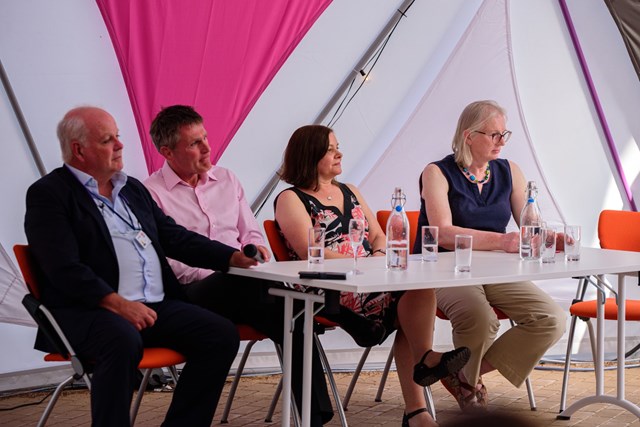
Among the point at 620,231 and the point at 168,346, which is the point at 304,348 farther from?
the point at 620,231

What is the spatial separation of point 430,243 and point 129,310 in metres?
1.06

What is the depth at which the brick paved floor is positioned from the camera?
3.92m

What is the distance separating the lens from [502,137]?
3.94 metres

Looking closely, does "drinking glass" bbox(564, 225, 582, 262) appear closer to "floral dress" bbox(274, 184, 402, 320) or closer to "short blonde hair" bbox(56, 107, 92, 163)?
"floral dress" bbox(274, 184, 402, 320)

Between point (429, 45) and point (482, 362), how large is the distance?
2.24 metres

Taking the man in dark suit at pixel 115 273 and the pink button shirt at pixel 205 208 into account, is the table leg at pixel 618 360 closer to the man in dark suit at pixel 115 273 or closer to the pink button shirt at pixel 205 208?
the pink button shirt at pixel 205 208

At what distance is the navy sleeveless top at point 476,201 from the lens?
3869 millimetres

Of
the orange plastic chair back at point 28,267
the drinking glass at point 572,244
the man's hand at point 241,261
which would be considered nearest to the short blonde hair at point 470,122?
the drinking glass at point 572,244

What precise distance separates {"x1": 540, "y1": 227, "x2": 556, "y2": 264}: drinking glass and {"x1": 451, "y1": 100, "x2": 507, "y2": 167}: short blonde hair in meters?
0.78

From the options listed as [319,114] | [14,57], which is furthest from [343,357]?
[14,57]

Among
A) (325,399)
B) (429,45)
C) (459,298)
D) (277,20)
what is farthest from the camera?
(429,45)

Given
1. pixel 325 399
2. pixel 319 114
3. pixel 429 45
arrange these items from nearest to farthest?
1. pixel 325 399
2. pixel 319 114
3. pixel 429 45

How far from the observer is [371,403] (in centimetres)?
430

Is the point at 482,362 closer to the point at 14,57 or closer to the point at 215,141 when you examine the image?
the point at 215,141
